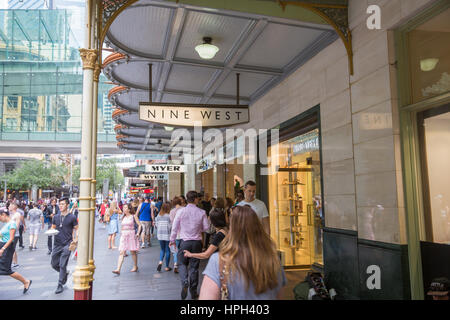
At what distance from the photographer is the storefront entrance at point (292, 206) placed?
8.60m

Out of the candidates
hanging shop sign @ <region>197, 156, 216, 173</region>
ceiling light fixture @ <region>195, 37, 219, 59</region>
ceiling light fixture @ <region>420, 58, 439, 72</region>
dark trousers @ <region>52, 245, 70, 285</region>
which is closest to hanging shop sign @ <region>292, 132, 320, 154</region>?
ceiling light fixture @ <region>195, 37, 219, 59</region>

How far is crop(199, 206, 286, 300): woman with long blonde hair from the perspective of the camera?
2113 mm

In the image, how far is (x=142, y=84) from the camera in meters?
9.05

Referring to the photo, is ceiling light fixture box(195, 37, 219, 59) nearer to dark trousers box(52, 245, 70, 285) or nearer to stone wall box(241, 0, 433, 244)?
stone wall box(241, 0, 433, 244)

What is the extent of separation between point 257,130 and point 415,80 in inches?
221

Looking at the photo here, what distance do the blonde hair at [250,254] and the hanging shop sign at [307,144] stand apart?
504cm

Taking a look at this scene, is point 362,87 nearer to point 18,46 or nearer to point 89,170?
point 89,170

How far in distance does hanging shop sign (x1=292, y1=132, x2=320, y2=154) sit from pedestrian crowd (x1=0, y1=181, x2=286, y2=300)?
1.69 metres

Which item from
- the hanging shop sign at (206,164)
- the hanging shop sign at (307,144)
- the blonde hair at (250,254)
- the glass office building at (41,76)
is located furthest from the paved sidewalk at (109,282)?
the glass office building at (41,76)

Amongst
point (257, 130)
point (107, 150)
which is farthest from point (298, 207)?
point (107, 150)

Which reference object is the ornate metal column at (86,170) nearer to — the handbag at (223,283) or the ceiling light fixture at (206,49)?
the handbag at (223,283)

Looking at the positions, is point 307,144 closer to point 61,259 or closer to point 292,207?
point 292,207

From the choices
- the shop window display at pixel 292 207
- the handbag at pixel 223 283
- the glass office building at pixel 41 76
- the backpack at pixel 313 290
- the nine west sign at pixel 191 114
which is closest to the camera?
the handbag at pixel 223 283
